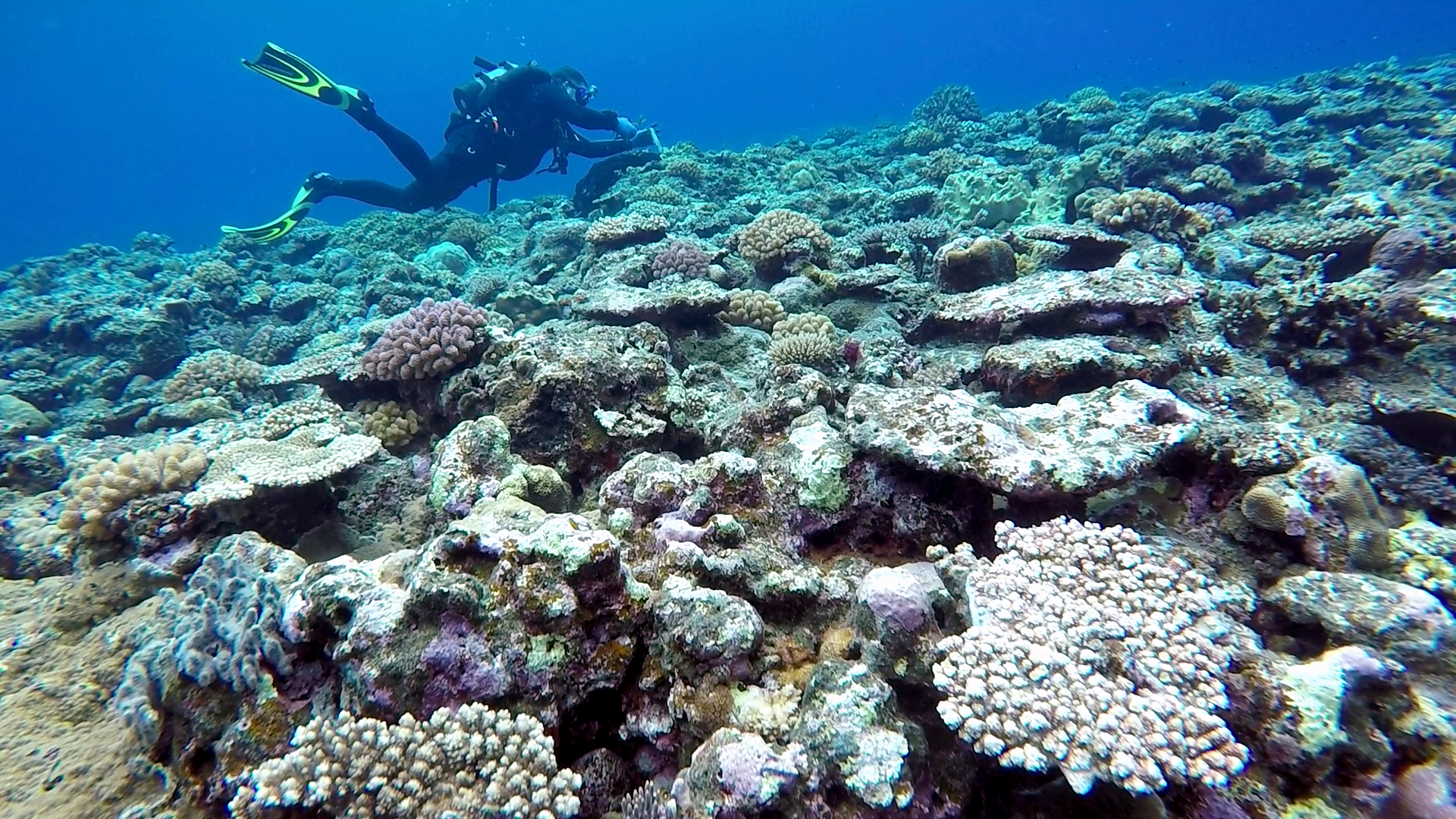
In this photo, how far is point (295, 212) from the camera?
14.0 m

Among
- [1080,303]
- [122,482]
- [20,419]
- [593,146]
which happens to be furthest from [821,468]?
[593,146]

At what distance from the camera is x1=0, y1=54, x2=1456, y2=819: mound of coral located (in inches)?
79.7

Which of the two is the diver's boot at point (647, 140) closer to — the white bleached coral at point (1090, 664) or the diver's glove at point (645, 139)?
the diver's glove at point (645, 139)

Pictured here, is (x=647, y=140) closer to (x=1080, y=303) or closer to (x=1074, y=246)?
(x=1074, y=246)

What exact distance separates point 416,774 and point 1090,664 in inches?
94.7

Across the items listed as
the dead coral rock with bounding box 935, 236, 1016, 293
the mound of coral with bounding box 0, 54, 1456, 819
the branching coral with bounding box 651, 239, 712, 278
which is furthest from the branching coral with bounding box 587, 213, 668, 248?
the dead coral rock with bounding box 935, 236, 1016, 293

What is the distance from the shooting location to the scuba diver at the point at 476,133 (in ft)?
45.8

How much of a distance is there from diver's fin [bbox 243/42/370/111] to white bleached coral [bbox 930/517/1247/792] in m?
16.4

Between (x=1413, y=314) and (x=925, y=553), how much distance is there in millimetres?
4369

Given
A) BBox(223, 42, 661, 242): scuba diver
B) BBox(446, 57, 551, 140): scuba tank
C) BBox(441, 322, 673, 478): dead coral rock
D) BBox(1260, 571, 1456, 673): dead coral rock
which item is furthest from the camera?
BBox(446, 57, 551, 140): scuba tank

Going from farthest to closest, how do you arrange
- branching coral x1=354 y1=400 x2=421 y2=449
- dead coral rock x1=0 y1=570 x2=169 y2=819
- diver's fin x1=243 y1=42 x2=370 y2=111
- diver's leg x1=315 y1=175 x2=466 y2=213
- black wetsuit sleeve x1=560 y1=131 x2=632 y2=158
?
1. black wetsuit sleeve x1=560 y1=131 x2=632 y2=158
2. diver's leg x1=315 y1=175 x2=466 y2=213
3. diver's fin x1=243 y1=42 x2=370 y2=111
4. branching coral x1=354 y1=400 x2=421 y2=449
5. dead coral rock x1=0 y1=570 x2=169 y2=819

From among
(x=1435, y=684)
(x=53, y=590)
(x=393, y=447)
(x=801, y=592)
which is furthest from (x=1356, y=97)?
(x=53, y=590)

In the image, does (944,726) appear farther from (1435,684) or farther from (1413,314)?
(1413,314)

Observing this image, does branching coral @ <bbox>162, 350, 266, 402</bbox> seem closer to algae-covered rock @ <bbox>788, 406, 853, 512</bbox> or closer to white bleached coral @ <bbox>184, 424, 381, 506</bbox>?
white bleached coral @ <bbox>184, 424, 381, 506</bbox>
